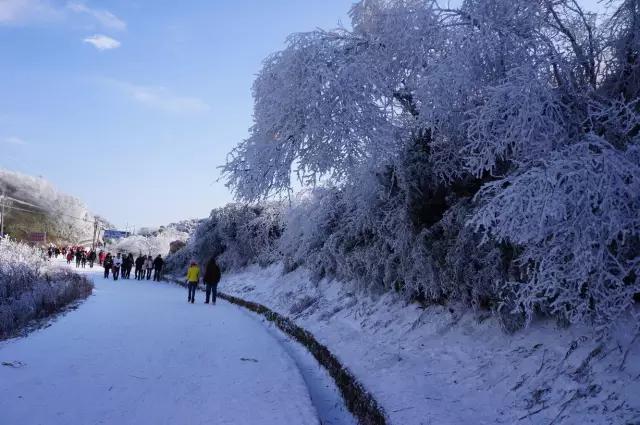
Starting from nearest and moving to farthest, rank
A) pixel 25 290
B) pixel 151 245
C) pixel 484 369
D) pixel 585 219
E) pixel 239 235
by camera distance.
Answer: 1. pixel 585 219
2. pixel 484 369
3. pixel 25 290
4. pixel 239 235
5. pixel 151 245

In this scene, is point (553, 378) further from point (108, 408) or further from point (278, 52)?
point (278, 52)

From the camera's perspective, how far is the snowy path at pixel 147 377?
4.70 m

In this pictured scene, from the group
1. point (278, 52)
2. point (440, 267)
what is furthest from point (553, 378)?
point (278, 52)

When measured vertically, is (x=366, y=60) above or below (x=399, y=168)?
above

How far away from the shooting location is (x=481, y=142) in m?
6.43

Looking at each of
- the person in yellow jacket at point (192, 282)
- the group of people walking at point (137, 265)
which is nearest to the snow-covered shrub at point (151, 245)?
the group of people walking at point (137, 265)

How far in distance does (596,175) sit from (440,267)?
3.69 m

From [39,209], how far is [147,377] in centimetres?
6574

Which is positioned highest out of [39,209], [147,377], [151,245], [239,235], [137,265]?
[39,209]

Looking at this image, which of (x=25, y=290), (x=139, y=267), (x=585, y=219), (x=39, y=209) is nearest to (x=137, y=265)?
(x=139, y=267)

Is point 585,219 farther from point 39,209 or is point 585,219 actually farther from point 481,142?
point 39,209

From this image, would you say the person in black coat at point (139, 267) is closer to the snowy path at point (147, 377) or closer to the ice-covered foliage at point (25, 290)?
the ice-covered foliage at point (25, 290)

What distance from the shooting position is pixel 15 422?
13.8ft

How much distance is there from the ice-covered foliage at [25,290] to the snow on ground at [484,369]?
20.6 ft
